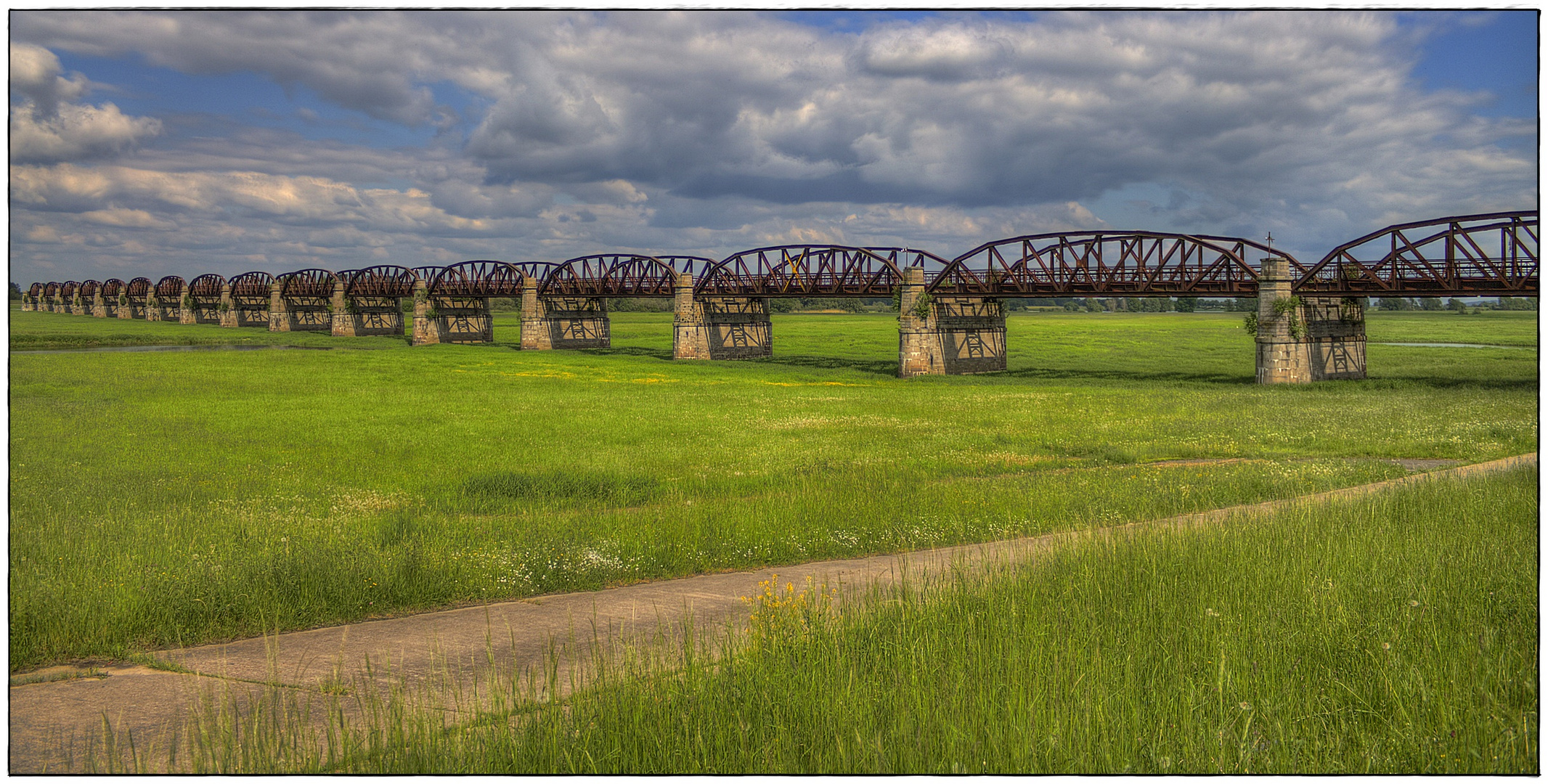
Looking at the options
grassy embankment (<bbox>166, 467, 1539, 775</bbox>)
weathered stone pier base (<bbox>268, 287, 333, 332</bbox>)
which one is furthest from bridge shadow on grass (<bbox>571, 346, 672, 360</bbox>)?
grassy embankment (<bbox>166, 467, 1539, 775</bbox>)

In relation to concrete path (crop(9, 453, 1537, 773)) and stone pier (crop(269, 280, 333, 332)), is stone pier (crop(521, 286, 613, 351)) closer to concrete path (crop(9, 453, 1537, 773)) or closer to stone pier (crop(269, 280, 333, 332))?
stone pier (crop(269, 280, 333, 332))

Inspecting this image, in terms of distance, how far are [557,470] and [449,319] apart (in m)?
120

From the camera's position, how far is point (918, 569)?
11047 mm

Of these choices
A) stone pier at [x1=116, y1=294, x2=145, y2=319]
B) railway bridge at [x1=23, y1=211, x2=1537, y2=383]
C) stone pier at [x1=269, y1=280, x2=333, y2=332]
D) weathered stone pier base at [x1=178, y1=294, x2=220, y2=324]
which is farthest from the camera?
stone pier at [x1=116, y1=294, x2=145, y2=319]

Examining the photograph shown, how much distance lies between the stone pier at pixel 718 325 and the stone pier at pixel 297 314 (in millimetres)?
89400

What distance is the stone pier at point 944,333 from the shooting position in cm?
7438

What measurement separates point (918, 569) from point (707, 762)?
5872 millimetres

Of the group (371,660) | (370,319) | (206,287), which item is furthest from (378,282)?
(371,660)

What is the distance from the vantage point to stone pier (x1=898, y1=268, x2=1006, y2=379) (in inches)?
2928

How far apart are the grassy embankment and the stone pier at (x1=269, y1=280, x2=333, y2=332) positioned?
552 ft

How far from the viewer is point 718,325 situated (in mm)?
99375

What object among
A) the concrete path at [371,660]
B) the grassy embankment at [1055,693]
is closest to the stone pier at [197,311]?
the concrete path at [371,660]

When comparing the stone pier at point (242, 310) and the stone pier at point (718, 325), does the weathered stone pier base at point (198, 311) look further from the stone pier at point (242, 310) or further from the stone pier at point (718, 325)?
the stone pier at point (718, 325)

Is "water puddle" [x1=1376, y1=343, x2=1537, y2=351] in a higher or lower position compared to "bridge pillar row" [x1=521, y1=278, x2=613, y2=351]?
lower
